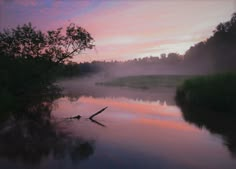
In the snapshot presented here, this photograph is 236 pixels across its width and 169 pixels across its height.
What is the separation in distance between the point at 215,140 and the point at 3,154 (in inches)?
334

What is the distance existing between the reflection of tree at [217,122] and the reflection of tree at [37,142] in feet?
18.6

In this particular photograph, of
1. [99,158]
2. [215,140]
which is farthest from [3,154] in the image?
[215,140]

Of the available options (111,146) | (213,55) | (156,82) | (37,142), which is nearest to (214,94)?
(111,146)

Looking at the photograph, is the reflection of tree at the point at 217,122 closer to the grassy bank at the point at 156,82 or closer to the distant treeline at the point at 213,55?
the distant treeline at the point at 213,55

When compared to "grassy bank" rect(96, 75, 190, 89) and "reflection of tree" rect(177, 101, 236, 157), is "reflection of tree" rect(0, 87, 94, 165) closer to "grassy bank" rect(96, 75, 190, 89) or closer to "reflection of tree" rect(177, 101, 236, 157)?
"reflection of tree" rect(177, 101, 236, 157)

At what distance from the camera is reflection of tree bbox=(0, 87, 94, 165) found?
8.23 meters

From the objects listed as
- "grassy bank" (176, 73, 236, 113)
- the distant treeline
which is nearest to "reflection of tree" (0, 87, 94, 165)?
the distant treeline

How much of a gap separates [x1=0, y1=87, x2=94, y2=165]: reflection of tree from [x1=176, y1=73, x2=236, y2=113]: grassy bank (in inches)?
433

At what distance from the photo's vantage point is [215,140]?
34.8ft

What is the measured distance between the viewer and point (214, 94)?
18.1m

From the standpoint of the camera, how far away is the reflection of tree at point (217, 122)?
10.5m

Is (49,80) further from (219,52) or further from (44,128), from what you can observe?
(219,52)

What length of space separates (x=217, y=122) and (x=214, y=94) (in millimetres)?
4586

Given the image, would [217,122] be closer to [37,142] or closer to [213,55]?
[37,142]
